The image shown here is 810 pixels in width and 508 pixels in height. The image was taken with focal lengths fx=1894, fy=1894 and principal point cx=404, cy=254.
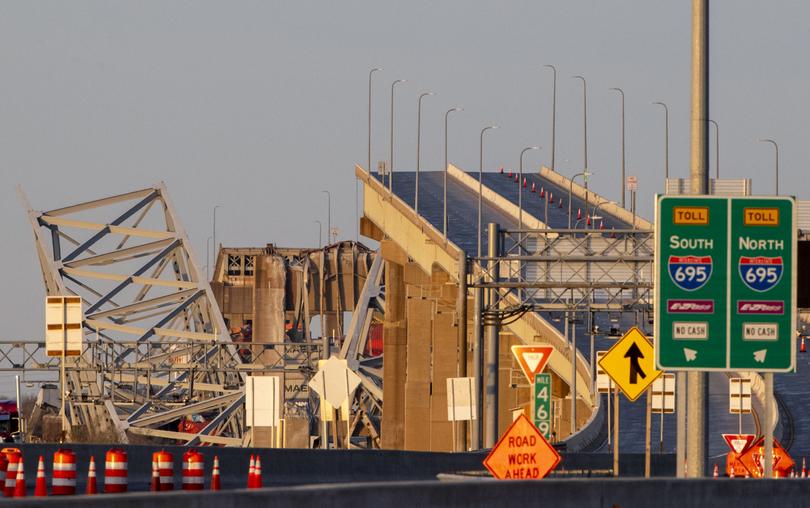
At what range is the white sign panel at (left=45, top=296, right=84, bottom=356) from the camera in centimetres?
3114

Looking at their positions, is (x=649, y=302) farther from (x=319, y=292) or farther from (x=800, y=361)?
(x=319, y=292)

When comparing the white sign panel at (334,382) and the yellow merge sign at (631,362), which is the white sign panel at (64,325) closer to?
the white sign panel at (334,382)

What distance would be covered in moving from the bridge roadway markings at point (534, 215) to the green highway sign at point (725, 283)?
140ft

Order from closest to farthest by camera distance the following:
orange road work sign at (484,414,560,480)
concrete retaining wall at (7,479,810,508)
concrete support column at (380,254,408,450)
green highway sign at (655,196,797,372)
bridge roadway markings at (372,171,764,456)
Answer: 1. concrete retaining wall at (7,479,810,508)
2. green highway sign at (655,196,797,372)
3. orange road work sign at (484,414,560,480)
4. bridge roadway markings at (372,171,764,456)
5. concrete support column at (380,254,408,450)

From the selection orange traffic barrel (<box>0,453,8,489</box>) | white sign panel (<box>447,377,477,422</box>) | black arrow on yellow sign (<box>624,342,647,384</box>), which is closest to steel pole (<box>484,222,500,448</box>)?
white sign panel (<box>447,377,477,422</box>)

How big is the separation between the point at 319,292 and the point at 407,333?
38.9 m

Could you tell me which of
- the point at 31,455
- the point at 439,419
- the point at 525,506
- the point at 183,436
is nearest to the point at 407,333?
the point at 439,419

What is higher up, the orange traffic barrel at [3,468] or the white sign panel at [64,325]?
the white sign panel at [64,325]

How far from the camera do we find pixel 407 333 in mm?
106188

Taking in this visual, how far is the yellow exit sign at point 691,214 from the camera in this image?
68.8 ft

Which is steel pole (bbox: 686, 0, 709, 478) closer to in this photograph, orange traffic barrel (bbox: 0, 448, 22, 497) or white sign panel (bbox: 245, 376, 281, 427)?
orange traffic barrel (bbox: 0, 448, 22, 497)

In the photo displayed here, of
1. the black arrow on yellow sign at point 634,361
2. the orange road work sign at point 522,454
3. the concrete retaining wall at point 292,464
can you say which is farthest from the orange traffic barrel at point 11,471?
the black arrow on yellow sign at point 634,361

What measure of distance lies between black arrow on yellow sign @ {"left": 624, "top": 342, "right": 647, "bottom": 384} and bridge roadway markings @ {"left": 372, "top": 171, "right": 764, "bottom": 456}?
37419 millimetres

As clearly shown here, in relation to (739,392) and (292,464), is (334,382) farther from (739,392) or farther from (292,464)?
(739,392)
